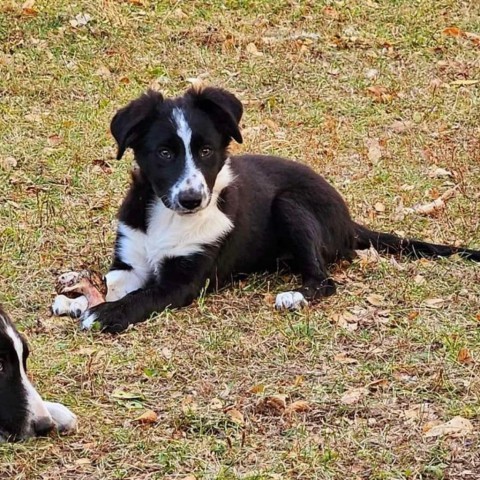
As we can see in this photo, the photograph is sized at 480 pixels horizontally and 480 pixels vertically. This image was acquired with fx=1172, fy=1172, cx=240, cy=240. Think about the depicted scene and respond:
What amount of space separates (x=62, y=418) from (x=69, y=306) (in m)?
1.64

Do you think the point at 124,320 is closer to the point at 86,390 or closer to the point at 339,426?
the point at 86,390

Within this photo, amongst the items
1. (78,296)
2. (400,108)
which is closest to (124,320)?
(78,296)

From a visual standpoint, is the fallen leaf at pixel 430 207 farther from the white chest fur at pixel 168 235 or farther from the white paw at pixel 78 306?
the white paw at pixel 78 306

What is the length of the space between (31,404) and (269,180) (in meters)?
3.03

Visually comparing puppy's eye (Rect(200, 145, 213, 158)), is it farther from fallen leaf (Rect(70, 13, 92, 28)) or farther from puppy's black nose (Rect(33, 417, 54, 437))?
fallen leaf (Rect(70, 13, 92, 28))

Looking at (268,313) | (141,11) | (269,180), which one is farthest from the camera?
(141,11)

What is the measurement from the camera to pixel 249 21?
41.7 feet

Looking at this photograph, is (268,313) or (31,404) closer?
(31,404)

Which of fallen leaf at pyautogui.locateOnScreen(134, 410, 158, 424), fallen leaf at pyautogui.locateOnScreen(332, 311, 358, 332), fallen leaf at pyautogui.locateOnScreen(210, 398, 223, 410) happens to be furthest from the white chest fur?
fallen leaf at pyautogui.locateOnScreen(134, 410, 158, 424)

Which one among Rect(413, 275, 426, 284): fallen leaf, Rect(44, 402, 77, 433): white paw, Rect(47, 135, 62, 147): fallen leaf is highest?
Rect(44, 402, 77, 433): white paw

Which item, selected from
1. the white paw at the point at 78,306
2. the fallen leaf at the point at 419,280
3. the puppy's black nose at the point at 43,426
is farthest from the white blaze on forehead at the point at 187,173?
the puppy's black nose at the point at 43,426

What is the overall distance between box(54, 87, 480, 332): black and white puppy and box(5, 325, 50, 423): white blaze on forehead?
1.36m

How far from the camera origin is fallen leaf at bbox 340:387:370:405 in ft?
17.7

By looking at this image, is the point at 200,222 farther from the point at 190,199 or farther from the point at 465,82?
the point at 465,82
